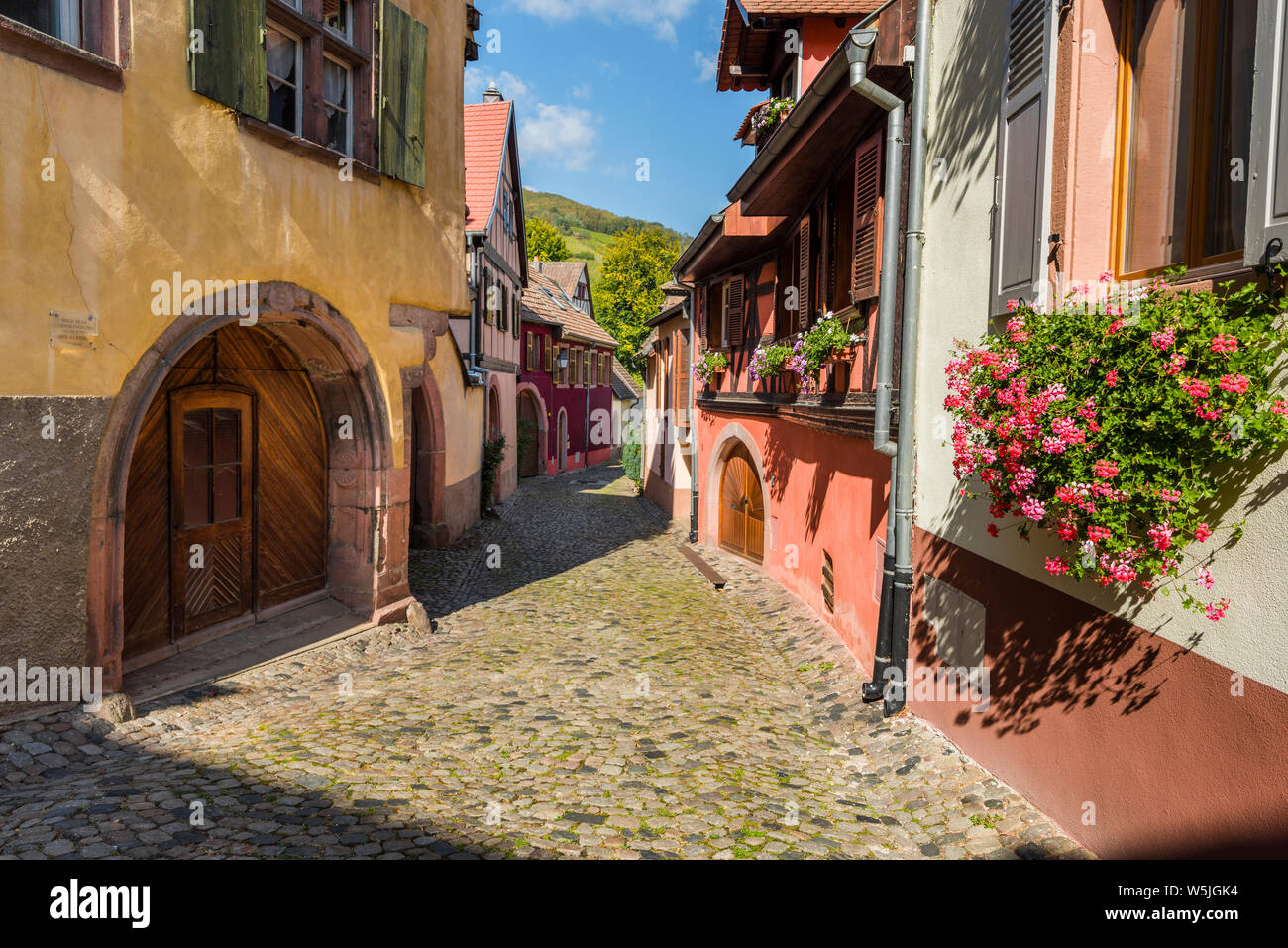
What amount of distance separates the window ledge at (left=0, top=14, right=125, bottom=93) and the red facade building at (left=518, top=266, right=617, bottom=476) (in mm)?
21490

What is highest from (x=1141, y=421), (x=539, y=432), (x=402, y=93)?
(x=402, y=93)

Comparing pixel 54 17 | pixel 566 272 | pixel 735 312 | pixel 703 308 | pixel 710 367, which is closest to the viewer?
pixel 54 17

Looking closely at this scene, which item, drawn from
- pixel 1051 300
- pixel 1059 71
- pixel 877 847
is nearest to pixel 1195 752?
pixel 877 847

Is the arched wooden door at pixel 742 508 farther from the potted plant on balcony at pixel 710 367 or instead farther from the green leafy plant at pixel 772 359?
the green leafy plant at pixel 772 359

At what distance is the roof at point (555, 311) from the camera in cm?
2861

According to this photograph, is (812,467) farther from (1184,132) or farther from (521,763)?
(1184,132)

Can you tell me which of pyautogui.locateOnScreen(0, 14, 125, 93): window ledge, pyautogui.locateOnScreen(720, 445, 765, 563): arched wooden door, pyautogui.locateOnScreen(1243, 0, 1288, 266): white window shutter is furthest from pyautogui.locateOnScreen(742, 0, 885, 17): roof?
pyautogui.locateOnScreen(1243, 0, 1288, 266): white window shutter

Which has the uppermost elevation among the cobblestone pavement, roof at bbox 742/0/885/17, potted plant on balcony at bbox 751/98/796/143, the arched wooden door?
roof at bbox 742/0/885/17

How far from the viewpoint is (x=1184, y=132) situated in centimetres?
372

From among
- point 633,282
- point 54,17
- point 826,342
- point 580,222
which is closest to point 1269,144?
point 826,342

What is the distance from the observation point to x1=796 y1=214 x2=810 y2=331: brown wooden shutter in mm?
9867

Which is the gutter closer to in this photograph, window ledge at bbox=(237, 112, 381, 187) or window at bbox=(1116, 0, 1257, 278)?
window at bbox=(1116, 0, 1257, 278)

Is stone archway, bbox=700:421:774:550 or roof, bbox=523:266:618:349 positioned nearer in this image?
stone archway, bbox=700:421:774:550

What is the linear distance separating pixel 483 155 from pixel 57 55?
16.4 metres
